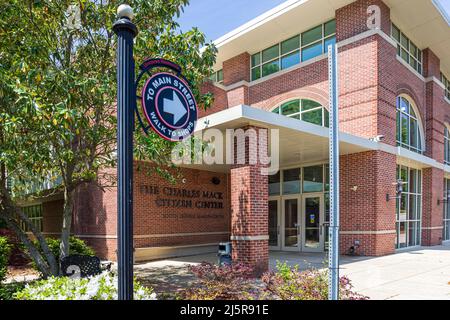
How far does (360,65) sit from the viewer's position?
43.9 ft

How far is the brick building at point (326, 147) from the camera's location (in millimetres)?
12398

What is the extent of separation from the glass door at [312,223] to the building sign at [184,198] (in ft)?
12.8

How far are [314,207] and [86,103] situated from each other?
10.3m

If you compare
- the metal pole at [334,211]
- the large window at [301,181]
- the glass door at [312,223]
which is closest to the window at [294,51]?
the large window at [301,181]

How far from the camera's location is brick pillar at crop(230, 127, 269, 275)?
332 inches

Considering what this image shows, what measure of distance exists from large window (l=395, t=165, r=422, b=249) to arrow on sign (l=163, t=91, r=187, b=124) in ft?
43.1

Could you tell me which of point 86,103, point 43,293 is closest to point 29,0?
point 86,103

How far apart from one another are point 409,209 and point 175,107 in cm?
1527

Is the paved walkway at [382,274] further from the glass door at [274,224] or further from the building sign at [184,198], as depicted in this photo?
the glass door at [274,224]

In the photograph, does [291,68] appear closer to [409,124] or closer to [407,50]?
[407,50]

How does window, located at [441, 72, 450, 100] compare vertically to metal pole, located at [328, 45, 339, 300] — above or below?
above

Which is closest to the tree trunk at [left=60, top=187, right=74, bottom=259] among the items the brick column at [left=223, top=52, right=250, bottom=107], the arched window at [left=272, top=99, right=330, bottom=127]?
the arched window at [left=272, top=99, right=330, bottom=127]

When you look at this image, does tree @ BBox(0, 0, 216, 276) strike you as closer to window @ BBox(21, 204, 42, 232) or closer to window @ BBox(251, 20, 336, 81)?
window @ BBox(251, 20, 336, 81)

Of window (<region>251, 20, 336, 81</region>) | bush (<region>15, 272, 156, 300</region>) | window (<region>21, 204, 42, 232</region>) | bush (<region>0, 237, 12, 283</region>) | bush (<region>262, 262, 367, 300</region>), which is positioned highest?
window (<region>251, 20, 336, 81</region>)
